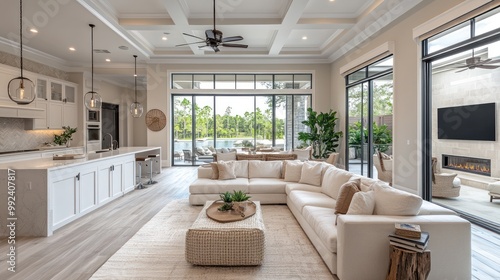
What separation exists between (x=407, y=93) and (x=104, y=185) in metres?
6.13

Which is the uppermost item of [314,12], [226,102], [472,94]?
[314,12]

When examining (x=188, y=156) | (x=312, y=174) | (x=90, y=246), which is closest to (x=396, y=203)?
(x=312, y=174)

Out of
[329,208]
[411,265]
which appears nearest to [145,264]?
[329,208]

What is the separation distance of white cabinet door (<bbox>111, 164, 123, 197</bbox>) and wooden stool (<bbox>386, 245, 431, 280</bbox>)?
494 centimetres

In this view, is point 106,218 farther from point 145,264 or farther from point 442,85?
point 442,85

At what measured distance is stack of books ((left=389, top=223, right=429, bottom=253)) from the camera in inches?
81.8

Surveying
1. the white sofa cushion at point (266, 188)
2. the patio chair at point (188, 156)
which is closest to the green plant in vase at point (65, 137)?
the patio chair at point (188, 156)

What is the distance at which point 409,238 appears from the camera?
213cm

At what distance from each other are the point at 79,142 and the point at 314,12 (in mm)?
8466

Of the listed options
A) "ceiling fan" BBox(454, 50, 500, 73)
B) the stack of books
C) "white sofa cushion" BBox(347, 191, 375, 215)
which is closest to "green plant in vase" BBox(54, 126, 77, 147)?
"white sofa cushion" BBox(347, 191, 375, 215)

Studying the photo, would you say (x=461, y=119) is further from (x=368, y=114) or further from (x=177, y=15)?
(x=177, y=15)

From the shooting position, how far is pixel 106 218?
4250mm

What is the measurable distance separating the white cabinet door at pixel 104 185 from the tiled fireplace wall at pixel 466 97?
624 centimetres

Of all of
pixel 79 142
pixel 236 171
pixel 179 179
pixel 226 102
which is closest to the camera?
pixel 236 171
